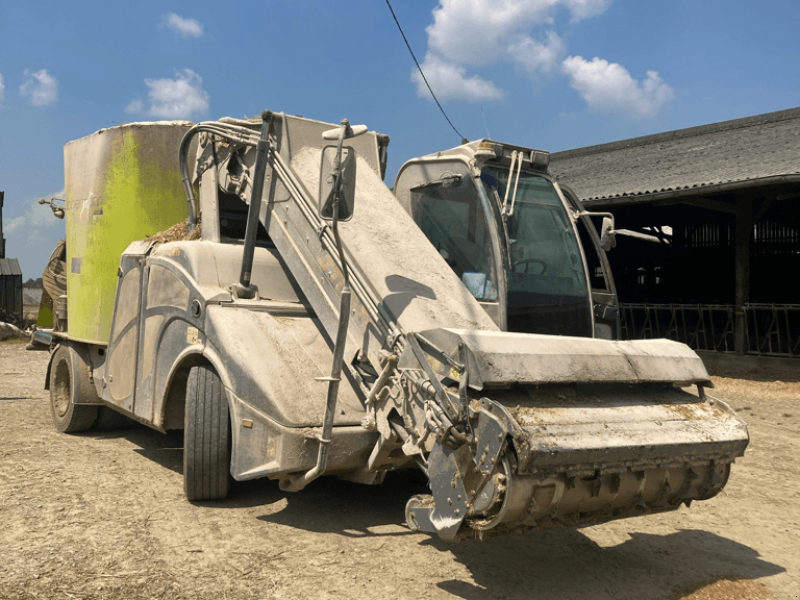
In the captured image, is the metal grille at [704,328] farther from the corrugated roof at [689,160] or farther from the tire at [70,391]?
the tire at [70,391]

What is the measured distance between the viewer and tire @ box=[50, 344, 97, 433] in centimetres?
703

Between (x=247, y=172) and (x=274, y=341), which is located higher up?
(x=247, y=172)

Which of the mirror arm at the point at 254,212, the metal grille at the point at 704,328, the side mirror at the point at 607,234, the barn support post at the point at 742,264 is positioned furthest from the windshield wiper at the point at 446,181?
the metal grille at the point at 704,328

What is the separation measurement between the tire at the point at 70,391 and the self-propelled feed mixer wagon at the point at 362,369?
668 mm

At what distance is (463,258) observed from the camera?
5020mm

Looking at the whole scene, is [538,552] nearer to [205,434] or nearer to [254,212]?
[205,434]

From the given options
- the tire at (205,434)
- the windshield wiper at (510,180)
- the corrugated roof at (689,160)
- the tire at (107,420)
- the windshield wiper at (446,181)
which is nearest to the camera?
the tire at (205,434)

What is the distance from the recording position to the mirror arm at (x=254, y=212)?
4.80 m

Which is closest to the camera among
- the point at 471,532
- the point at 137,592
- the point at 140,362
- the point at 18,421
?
the point at 471,532

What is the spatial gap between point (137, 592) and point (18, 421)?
5316 millimetres

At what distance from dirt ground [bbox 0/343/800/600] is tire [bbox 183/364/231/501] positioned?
184 mm

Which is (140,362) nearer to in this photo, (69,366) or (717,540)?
(69,366)

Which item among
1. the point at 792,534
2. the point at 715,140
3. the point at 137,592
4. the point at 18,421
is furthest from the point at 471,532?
the point at 715,140

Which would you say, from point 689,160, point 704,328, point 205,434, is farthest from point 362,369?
point 689,160
